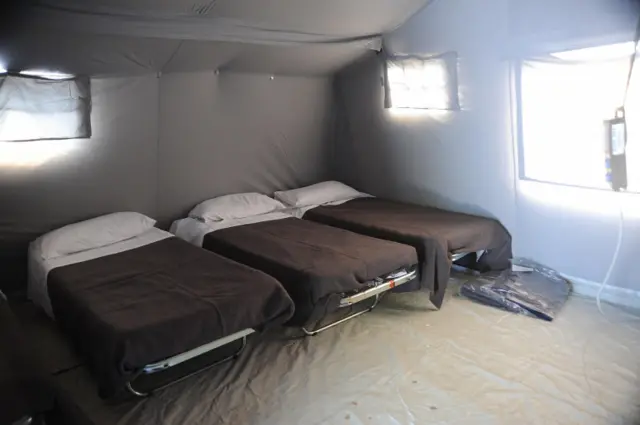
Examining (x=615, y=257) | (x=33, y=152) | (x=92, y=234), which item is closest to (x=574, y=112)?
(x=615, y=257)

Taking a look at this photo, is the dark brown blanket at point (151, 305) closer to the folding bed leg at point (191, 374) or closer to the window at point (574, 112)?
the folding bed leg at point (191, 374)

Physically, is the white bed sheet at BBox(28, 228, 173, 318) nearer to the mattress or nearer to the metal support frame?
the mattress

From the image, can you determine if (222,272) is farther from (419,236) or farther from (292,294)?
(419,236)

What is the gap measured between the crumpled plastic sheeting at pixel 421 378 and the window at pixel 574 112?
2.76 ft

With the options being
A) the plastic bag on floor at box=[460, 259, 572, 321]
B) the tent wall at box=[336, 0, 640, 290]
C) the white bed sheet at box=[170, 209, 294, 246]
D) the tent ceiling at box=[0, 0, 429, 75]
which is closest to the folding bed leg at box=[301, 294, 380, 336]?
the plastic bag on floor at box=[460, 259, 572, 321]

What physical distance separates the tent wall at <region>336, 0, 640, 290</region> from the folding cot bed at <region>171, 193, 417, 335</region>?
917 mm

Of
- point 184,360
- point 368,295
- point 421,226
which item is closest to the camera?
point 184,360

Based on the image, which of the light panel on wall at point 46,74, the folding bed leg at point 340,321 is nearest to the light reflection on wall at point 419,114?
the folding bed leg at point 340,321

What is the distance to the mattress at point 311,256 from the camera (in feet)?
8.25

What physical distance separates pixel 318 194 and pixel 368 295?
1.46 m

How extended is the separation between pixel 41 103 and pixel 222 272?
1.42 metres

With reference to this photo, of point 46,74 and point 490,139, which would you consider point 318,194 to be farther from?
point 46,74

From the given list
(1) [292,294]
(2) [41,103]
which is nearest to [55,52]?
(2) [41,103]

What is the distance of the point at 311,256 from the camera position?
9.04ft
